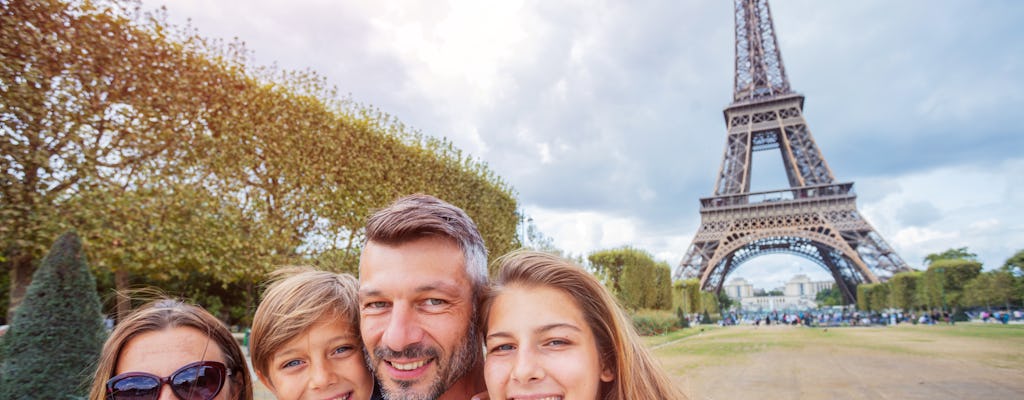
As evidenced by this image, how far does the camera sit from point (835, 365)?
13602 millimetres

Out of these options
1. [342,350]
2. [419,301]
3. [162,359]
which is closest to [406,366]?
[419,301]

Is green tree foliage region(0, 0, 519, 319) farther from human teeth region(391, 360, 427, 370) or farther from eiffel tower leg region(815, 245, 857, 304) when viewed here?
eiffel tower leg region(815, 245, 857, 304)

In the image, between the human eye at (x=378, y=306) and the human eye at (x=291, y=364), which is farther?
the human eye at (x=291, y=364)

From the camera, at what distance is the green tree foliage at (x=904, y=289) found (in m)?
38.1

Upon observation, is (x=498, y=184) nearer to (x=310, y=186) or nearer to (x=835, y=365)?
(x=310, y=186)

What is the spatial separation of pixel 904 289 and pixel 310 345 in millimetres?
46197

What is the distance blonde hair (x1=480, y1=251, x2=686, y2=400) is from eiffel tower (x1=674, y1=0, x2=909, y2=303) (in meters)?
39.8

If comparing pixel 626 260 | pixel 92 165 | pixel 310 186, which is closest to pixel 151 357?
pixel 92 165

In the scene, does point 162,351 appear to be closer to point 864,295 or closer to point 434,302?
point 434,302

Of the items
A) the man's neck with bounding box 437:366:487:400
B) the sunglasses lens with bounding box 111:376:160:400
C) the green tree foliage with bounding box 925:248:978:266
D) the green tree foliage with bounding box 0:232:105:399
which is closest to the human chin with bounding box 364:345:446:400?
the man's neck with bounding box 437:366:487:400

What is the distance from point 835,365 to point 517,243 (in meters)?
8.74

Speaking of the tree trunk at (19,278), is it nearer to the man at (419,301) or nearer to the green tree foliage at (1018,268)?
the man at (419,301)

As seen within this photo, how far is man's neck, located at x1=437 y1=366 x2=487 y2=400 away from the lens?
2.37m

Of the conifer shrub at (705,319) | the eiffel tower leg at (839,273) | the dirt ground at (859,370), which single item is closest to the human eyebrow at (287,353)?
the dirt ground at (859,370)
